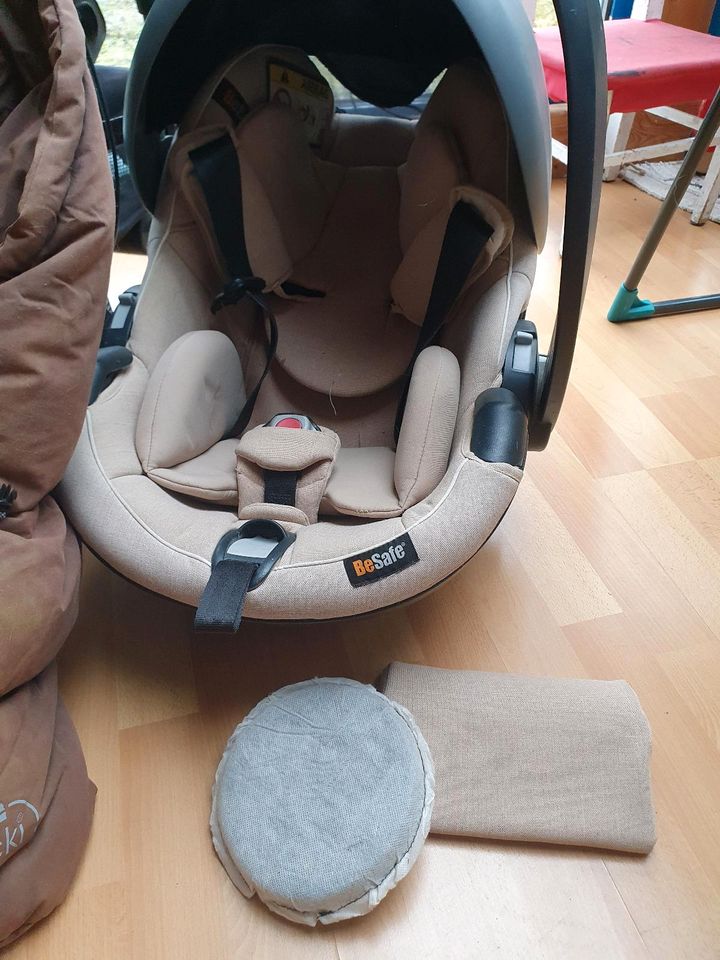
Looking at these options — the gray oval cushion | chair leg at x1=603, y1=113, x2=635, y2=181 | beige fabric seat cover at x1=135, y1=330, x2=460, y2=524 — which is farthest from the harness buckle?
chair leg at x1=603, y1=113, x2=635, y2=181

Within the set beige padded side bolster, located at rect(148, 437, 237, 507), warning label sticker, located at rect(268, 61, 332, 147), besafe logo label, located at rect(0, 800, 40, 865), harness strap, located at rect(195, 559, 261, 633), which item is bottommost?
besafe logo label, located at rect(0, 800, 40, 865)

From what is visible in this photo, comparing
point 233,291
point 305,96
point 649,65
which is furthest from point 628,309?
point 233,291

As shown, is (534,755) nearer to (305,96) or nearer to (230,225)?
(230,225)

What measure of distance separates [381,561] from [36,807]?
0.45 m

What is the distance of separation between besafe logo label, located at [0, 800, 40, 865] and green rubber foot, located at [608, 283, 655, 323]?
1515 millimetres

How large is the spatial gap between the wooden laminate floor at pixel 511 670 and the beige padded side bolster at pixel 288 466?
0.23 metres

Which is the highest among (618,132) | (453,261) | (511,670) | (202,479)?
(453,261)

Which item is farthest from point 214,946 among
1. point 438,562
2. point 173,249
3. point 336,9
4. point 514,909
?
point 336,9

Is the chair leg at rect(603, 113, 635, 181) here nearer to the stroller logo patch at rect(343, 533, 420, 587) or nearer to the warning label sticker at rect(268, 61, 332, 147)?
the warning label sticker at rect(268, 61, 332, 147)

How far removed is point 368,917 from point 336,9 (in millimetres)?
1271

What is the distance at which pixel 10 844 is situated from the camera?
69cm

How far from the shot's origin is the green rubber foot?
1.62 meters

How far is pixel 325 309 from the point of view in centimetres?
125

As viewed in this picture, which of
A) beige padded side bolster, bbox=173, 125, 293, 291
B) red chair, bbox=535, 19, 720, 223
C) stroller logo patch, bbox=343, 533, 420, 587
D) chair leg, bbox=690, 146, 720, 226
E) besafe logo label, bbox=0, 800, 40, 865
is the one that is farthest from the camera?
chair leg, bbox=690, 146, 720, 226
